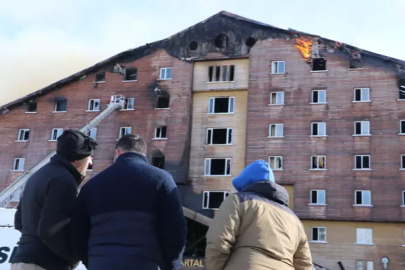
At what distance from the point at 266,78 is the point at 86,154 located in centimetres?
3108

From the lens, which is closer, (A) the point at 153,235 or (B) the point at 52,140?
(A) the point at 153,235

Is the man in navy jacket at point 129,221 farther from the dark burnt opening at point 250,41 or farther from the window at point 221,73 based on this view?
the dark burnt opening at point 250,41

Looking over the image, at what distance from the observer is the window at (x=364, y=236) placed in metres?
30.6

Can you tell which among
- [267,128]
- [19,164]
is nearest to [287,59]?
[267,128]

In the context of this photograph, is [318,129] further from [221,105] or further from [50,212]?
[50,212]

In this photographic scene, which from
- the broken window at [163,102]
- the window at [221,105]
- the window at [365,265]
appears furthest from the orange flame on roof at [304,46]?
the window at [365,265]

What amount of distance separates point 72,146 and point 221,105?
31.8 metres

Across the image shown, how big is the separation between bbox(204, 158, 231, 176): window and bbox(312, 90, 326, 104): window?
7263 millimetres

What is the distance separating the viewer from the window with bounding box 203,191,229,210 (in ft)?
110

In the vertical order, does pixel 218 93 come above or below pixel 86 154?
above

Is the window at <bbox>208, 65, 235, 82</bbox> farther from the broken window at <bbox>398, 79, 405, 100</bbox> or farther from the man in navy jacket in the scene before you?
the man in navy jacket

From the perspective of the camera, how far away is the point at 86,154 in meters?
4.61

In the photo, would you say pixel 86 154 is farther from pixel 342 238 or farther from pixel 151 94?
pixel 151 94

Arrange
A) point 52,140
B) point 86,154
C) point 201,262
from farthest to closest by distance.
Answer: point 52,140
point 201,262
point 86,154
